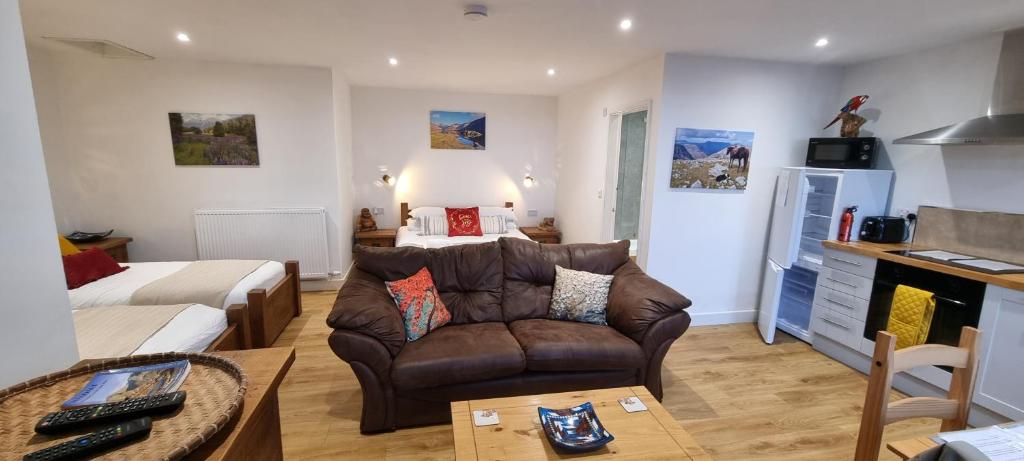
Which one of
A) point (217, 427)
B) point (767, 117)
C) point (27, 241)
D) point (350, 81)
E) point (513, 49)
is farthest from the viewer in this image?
point (350, 81)

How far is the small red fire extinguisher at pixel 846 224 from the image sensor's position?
3.29m

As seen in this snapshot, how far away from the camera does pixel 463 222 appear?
208 inches

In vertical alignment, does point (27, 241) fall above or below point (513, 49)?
below

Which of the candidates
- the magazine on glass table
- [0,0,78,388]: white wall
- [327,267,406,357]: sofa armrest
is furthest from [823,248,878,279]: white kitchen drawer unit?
[0,0,78,388]: white wall

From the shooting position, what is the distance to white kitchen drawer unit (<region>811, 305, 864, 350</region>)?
3.09 m

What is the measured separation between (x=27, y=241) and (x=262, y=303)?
1.89 m

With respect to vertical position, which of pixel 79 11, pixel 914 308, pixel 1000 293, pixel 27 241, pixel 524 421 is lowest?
pixel 524 421

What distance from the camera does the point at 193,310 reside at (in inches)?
99.6

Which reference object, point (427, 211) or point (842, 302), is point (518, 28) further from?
point (842, 302)

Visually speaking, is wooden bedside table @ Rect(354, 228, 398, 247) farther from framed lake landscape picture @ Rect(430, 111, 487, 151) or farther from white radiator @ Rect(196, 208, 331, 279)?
framed lake landscape picture @ Rect(430, 111, 487, 151)

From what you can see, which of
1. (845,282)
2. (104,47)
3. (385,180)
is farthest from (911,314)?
(104,47)

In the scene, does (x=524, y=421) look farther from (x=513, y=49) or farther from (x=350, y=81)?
(x=350, y=81)

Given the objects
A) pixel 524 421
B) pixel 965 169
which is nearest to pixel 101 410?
pixel 524 421

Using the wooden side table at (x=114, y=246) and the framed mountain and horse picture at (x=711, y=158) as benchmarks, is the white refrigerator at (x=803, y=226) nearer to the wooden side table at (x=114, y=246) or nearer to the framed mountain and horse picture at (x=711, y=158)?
the framed mountain and horse picture at (x=711, y=158)
